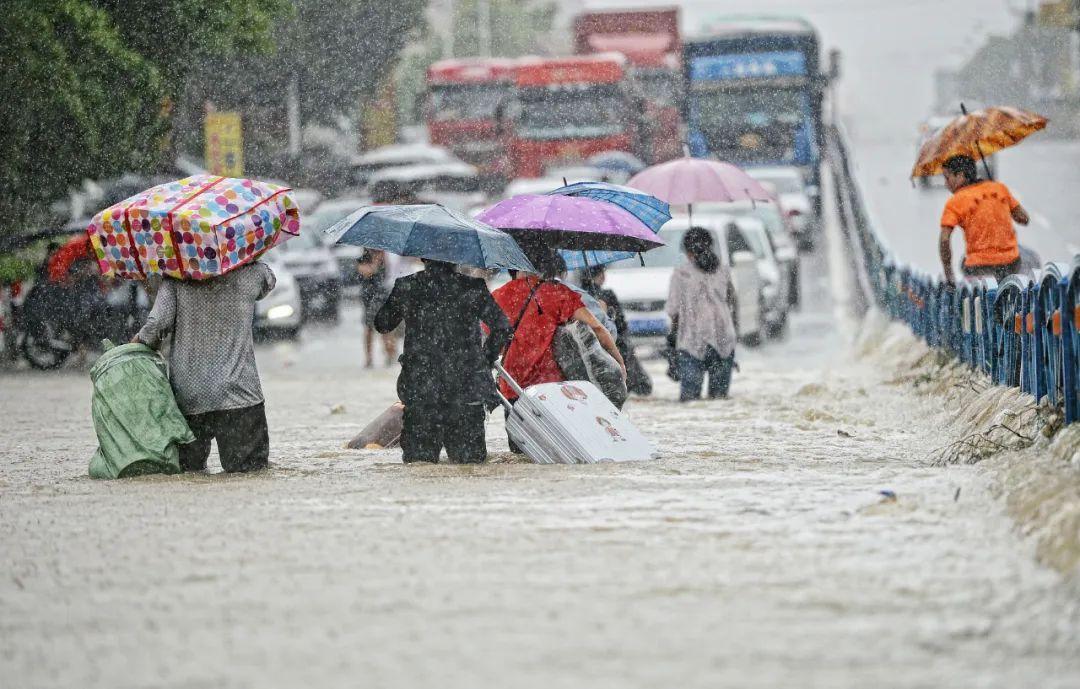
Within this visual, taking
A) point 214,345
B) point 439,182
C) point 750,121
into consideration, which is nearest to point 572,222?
point 214,345

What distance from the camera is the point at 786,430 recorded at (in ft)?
39.7

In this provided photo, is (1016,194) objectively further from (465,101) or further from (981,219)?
(981,219)

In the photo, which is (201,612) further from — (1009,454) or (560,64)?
(560,64)

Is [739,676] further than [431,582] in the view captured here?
No

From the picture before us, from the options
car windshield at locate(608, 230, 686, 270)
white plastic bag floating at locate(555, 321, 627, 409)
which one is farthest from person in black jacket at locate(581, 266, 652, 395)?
car windshield at locate(608, 230, 686, 270)

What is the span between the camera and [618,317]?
13578 mm

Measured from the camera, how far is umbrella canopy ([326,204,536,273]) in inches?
370

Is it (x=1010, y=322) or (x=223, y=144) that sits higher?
(x=1010, y=322)

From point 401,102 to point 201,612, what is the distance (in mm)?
61819

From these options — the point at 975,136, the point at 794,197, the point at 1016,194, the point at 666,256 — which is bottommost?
the point at 1016,194

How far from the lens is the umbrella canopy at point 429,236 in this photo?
30.9ft

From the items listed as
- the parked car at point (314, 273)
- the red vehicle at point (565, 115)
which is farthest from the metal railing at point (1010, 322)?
the red vehicle at point (565, 115)

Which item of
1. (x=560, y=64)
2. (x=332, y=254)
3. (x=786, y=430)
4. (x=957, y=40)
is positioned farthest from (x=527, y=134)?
(x=957, y=40)

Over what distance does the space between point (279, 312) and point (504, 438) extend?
12.3 m
